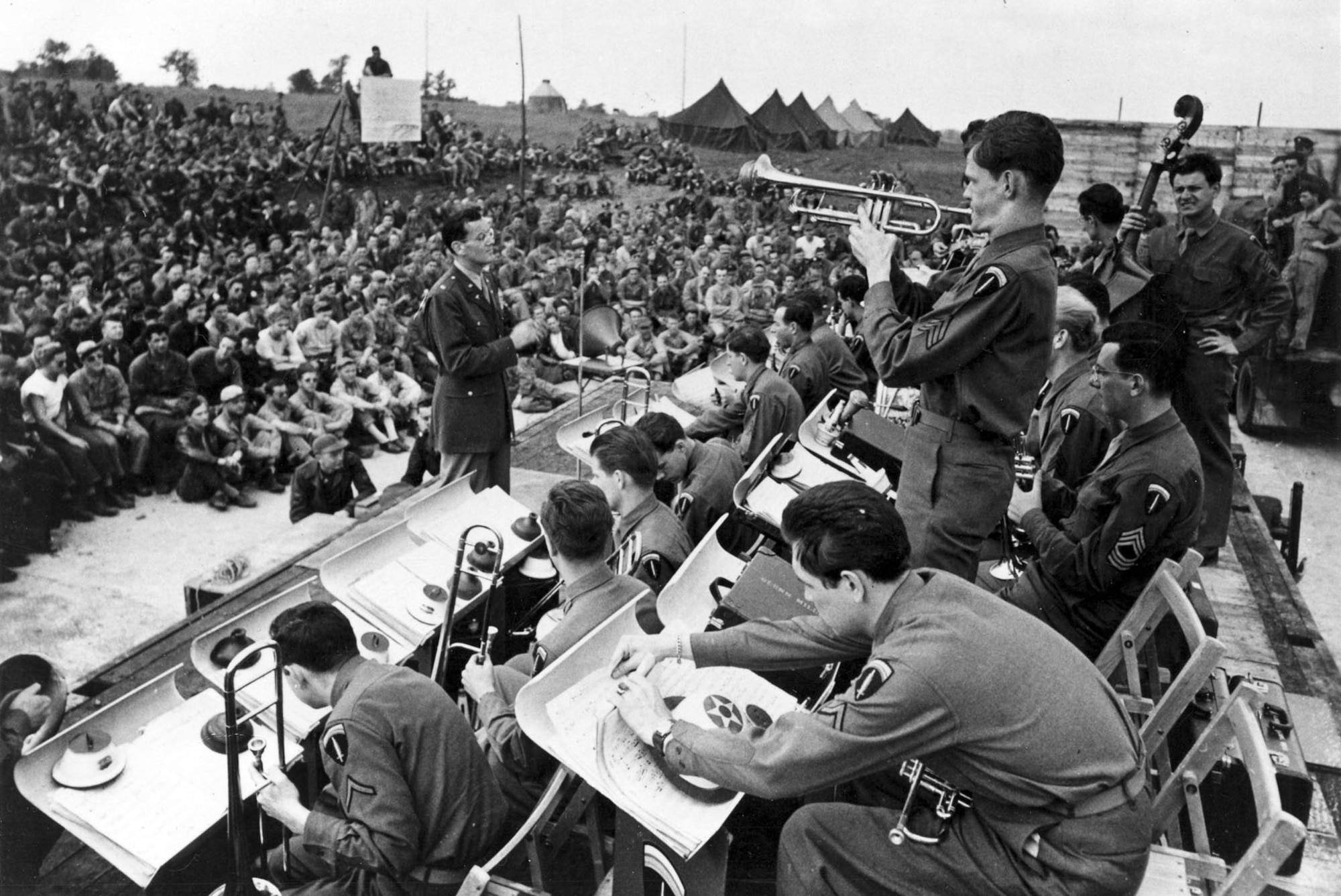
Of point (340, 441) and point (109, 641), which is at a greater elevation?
point (340, 441)

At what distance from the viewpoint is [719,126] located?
1162 inches

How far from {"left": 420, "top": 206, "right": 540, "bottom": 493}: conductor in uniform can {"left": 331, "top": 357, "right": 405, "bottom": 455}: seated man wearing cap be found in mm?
4667

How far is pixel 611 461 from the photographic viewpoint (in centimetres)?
363

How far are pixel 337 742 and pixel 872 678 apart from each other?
1187 millimetres

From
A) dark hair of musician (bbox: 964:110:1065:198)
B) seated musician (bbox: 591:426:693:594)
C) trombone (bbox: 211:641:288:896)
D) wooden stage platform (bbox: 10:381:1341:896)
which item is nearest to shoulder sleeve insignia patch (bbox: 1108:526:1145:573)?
wooden stage platform (bbox: 10:381:1341:896)

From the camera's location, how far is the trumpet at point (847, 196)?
10.9 ft

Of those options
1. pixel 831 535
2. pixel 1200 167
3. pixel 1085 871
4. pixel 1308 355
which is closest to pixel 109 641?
pixel 831 535

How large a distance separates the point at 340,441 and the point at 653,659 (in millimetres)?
5901

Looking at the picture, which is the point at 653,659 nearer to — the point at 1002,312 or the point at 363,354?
the point at 1002,312

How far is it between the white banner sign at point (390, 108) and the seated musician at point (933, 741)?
13342mm

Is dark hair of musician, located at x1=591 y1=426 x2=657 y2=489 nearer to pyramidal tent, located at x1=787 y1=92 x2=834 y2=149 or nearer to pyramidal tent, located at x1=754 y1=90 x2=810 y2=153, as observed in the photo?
pyramidal tent, located at x1=754 y1=90 x2=810 y2=153

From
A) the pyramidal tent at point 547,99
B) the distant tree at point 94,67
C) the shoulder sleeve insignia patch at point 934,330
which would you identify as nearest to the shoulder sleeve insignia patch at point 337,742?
the shoulder sleeve insignia patch at point 934,330

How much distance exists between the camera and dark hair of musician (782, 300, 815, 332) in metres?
6.34

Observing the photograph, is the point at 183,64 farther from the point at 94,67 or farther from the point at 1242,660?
the point at 1242,660
